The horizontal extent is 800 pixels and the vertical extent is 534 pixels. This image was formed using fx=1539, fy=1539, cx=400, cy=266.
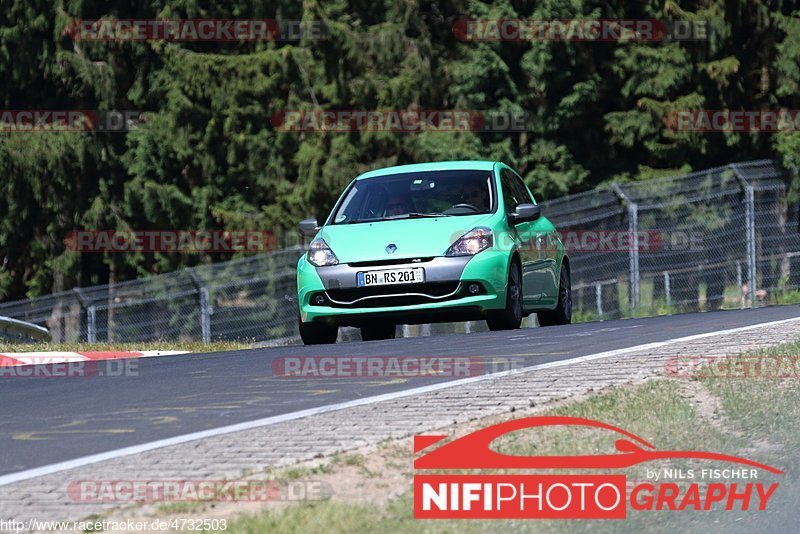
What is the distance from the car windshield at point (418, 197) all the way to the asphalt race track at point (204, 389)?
4.64 feet

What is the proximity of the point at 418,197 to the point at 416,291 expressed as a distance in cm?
144

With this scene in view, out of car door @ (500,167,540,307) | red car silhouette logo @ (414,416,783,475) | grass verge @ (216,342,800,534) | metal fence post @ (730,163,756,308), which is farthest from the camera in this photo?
metal fence post @ (730,163,756,308)

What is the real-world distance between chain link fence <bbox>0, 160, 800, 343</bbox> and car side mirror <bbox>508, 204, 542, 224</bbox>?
785 centimetres

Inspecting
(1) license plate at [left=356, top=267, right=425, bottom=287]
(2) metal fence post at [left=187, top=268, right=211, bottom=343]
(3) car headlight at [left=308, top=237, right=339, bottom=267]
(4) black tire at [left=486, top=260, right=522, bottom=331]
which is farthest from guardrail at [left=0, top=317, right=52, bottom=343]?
(4) black tire at [left=486, top=260, right=522, bottom=331]

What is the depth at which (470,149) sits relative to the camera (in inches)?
1363

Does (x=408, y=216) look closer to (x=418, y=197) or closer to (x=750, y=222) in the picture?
(x=418, y=197)

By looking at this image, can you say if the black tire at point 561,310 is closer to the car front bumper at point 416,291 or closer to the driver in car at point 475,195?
the driver in car at point 475,195

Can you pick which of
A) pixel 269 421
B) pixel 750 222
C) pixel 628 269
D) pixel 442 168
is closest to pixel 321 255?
pixel 442 168

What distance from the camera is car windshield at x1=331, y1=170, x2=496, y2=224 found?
14023 millimetres

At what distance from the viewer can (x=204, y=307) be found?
2216cm

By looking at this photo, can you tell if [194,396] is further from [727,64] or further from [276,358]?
[727,64]

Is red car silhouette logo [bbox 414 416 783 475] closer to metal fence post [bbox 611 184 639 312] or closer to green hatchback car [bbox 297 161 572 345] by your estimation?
green hatchback car [bbox 297 161 572 345]

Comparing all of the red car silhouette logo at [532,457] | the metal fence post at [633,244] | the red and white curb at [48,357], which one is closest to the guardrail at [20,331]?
the red and white curb at [48,357]

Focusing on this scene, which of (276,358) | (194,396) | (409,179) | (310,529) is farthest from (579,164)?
(310,529)
